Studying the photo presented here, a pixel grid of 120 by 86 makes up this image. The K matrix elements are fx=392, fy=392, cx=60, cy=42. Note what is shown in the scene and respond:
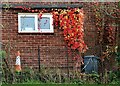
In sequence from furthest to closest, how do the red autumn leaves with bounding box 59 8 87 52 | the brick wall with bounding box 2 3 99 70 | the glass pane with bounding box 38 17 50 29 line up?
the glass pane with bounding box 38 17 50 29 < the red autumn leaves with bounding box 59 8 87 52 < the brick wall with bounding box 2 3 99 70

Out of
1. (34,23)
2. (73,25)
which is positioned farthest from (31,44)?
(73,25)

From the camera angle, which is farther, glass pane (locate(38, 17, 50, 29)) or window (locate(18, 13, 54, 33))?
glass pane (locate(38, 17, 50, 29))

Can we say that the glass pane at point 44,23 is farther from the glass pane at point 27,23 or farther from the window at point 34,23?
the glass pane at point 27,23

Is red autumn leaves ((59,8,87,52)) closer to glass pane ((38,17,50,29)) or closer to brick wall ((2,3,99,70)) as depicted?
brick wall ((2,3,99,70))

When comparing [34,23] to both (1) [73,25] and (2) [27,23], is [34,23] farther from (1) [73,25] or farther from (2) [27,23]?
(1) [73,25]

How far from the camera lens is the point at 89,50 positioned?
12.5m

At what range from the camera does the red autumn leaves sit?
39.8ft

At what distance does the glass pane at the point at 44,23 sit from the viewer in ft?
40.3

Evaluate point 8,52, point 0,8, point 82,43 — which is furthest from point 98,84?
point 0,8

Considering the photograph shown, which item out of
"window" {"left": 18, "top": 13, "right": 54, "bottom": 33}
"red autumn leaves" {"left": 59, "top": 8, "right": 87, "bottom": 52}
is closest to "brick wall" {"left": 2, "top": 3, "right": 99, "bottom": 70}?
"window" {"left": 18, "top": 13, "right": 54, "bottom": 33}

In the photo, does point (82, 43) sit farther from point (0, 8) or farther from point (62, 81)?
point (0, 8)

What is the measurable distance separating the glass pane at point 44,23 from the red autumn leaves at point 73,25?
1.42 feet

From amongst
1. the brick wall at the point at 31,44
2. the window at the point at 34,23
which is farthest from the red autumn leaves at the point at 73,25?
the window at the point at 34,23

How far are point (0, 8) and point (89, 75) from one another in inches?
137
